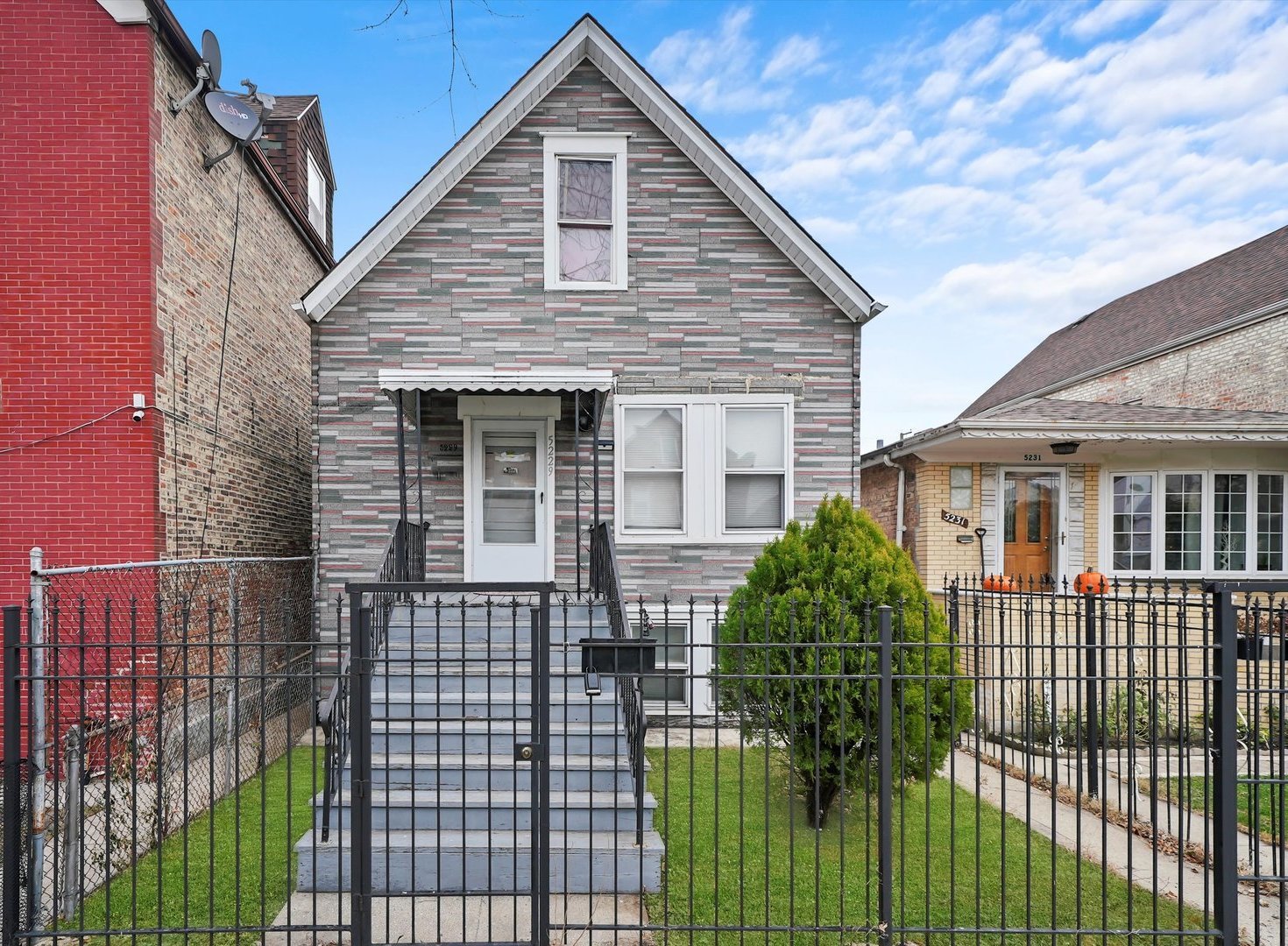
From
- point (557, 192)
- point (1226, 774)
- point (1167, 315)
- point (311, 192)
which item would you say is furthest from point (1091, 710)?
point (311, 192)

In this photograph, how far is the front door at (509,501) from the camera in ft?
30.4

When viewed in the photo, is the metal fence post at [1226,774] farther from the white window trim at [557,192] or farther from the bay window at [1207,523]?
the bay window at [1207,523]

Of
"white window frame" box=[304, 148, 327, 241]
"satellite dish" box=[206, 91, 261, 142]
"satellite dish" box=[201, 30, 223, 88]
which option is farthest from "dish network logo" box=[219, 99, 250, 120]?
"white window frame" box=[304, 148, 327, 241]

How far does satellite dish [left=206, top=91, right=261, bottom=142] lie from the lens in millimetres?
8570

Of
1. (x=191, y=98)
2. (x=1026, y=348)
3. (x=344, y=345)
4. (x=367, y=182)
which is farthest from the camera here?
(x=1026, y=348)

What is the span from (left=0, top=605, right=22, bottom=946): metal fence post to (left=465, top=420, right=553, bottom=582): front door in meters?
5.25

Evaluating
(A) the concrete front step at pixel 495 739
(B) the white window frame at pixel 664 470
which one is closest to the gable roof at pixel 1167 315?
(B) the white window frame at pixel 664 470

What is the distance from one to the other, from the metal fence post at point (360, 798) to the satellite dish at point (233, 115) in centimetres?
698

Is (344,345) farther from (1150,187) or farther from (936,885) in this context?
(1150,187)

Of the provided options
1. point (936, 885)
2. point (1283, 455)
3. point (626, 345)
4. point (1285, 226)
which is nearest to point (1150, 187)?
point (1285, 226)

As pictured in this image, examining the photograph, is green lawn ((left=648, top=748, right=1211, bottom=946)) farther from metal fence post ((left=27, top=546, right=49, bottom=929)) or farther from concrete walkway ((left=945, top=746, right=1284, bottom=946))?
metal fence post ((left=27, top=546, right=49, bottom=929))

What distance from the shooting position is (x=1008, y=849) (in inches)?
222

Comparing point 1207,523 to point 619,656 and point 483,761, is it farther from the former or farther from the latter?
point 483,761

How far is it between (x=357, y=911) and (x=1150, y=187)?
57.4 ft
